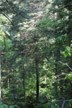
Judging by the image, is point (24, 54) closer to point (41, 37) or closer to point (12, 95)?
point (41, 37)

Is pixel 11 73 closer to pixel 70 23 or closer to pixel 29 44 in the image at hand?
pixel 29 44

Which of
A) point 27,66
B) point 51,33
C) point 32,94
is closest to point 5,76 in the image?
point 32,94

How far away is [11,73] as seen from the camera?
17.2m

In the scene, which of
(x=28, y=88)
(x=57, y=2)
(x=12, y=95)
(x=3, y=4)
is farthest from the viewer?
(x=28, y=88)

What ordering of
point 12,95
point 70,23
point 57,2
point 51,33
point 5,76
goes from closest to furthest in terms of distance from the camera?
point 70,23 < point 57,2 < point 51,33 < point 12,95 < point 5,76

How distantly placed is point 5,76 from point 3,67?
1634 millimetres

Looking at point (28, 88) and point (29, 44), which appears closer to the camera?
point (29, 44)

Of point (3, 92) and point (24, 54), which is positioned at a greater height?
point (24, 54)

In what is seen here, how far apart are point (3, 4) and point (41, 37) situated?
642 centimetres

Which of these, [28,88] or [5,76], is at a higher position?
[5,76]

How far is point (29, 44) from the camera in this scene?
1105 centimetres

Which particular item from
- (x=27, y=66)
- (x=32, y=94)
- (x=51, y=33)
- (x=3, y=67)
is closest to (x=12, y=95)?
(x=32, y=94)

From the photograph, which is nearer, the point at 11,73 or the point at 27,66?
the point at 27,66

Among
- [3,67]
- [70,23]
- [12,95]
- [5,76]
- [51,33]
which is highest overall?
[51,33]
